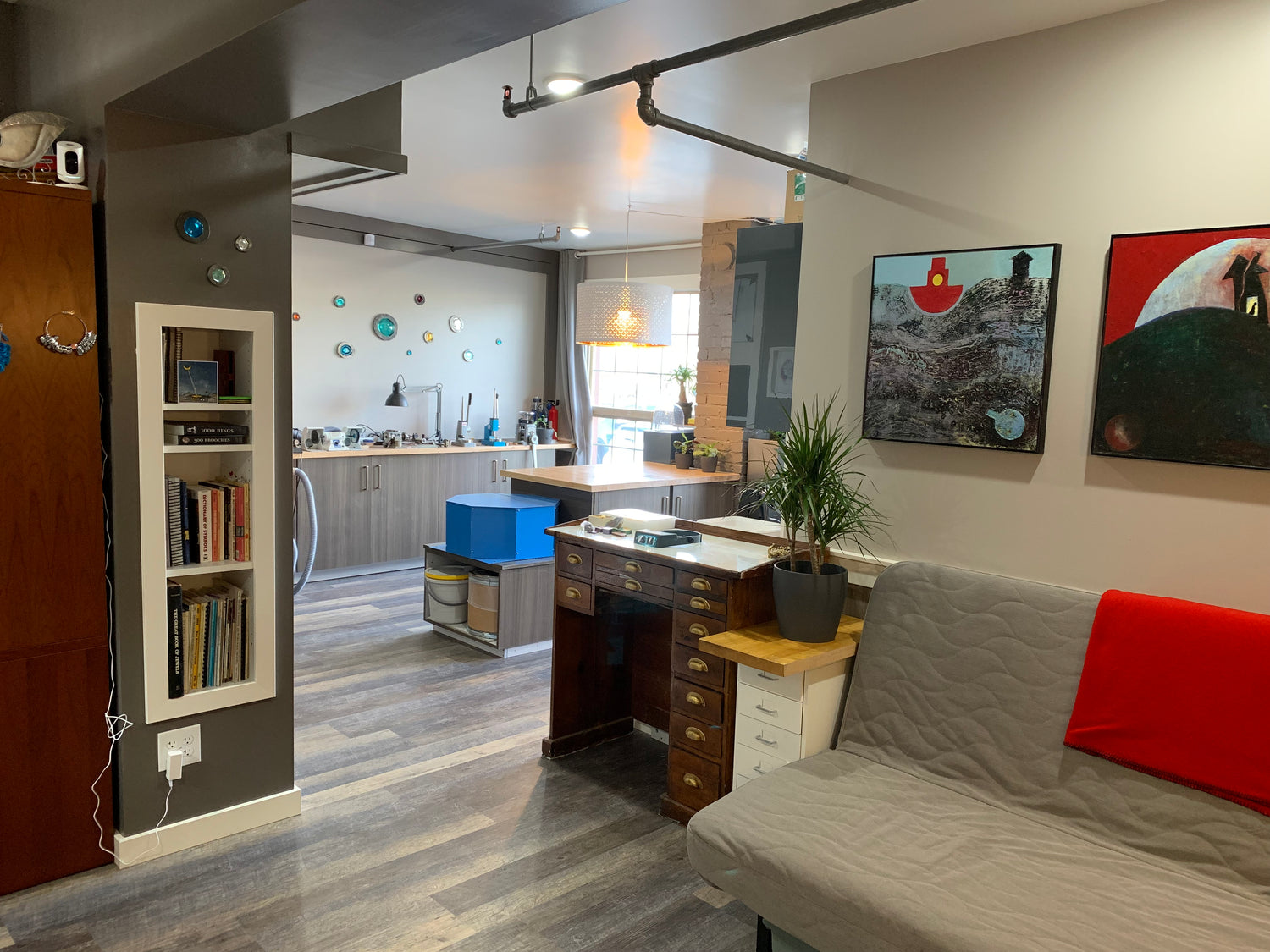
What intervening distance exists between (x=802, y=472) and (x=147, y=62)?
2125 millimetres

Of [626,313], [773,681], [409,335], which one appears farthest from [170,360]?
[409,335]

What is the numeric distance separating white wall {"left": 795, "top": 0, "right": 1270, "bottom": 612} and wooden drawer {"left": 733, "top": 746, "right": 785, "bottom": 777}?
81cm

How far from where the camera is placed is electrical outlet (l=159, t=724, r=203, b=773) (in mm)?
2729

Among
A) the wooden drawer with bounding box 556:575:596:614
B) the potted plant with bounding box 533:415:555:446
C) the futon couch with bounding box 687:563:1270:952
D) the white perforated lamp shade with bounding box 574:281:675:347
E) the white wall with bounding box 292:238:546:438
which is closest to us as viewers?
the futon couch with bounding box 687:563:1270:952

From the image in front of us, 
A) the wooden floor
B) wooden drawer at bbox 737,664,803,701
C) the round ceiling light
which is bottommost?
the wooden floor

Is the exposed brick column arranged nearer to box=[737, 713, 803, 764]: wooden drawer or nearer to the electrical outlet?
box=[737, 713, 803, 764]: wooden drawer

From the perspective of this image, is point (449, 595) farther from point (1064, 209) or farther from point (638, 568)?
point (1064, 209)

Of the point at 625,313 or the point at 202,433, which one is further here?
the point at 625,313

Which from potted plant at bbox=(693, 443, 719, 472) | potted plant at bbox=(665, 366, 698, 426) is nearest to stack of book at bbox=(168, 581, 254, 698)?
potted plant at bbox=(693, 443, 719, 472)

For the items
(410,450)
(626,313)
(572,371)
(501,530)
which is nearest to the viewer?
(501,530)

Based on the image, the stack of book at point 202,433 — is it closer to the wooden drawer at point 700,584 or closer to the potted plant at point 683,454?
the wooden drawer at point 700,584

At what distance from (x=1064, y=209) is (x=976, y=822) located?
1710 millimetres

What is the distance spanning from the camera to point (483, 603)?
15.9 feet

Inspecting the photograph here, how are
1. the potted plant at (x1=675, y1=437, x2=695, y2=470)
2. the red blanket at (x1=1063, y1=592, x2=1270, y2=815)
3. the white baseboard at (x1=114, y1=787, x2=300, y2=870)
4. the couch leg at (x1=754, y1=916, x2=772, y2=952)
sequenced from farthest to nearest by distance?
1. the potted plant at (x1=675, y1=437, x2=695, y2=470)
2. the white baseboard at (x1=114, y1=787, x2=300, y2=870)
3. the couch leg at (x1=754, y1=916, x2=772, y2=952)
4. the red blanket at (x1=1063, y1=592, x2=1270, y2=815)
